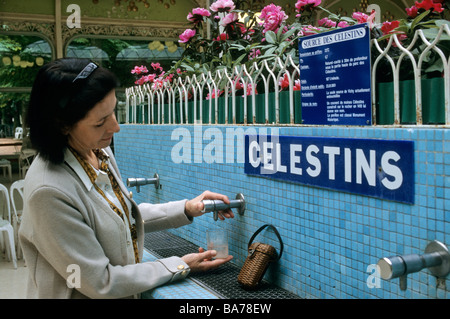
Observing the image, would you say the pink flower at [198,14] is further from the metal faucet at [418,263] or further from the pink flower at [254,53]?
the metal faucet at [418,263]

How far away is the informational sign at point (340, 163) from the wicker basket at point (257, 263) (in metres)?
0.24

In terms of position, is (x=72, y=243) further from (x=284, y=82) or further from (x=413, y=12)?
(x=413, y=12)

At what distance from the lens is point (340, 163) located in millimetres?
1361

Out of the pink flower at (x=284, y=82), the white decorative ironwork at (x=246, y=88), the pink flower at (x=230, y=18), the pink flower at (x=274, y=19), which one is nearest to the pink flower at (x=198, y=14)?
the pink flower at (x=230, y=18)

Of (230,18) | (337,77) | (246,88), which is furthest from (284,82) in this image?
(230,18)

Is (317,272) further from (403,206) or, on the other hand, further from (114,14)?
(114,14)

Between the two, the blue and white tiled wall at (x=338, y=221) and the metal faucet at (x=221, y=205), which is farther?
the metal faucet at (x=221, y=205)

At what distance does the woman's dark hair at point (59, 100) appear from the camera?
1.38 metres

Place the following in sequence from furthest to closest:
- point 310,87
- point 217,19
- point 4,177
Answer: point 4,177 → point 217,19 → point 310,87

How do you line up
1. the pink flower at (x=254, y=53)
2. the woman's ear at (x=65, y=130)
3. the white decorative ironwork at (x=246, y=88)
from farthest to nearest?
the pink flower at (x=254, y=53) < the woman's ear at (x=65, y=130) < the white decorative ironwork at (x=246, y=88)
